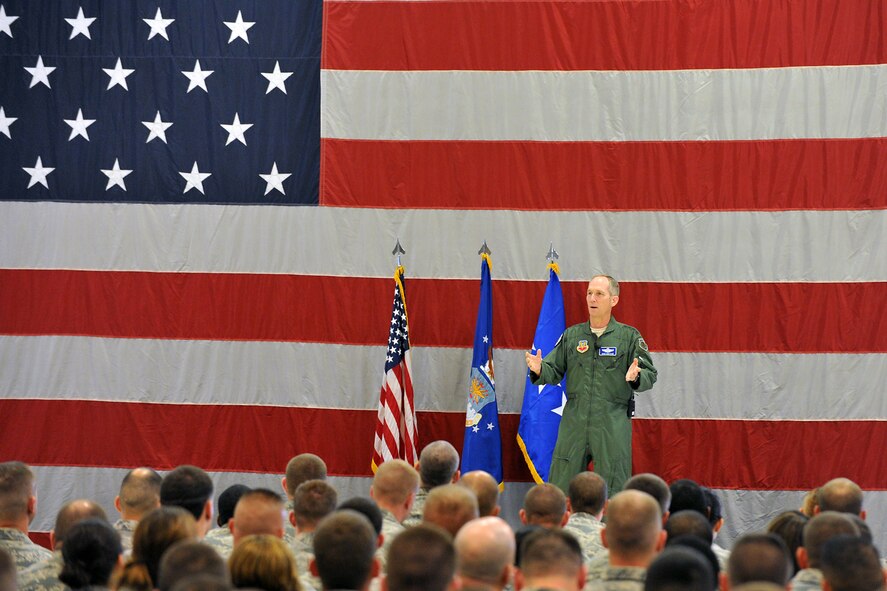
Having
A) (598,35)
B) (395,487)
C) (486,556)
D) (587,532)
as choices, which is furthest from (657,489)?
(598,35)

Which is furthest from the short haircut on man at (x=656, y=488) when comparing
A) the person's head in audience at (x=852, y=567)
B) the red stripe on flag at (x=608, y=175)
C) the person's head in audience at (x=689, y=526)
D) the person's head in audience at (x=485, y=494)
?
the red stripe on flag at (x=608, y=175)

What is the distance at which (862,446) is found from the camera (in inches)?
274

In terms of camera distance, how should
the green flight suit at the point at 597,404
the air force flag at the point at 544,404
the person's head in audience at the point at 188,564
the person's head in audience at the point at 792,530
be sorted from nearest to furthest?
1. the person's head in audience at the point at 188,564
2. the person's head in audience at the point at 792,530
3. the green flight suit at the point at 597,404
4. the air force flag at the point at 544,404

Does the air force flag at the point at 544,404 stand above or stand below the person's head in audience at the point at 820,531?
above

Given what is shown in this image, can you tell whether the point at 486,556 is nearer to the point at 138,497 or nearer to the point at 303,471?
the point at 138,497

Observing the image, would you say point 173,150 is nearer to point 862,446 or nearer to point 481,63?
point 481,63

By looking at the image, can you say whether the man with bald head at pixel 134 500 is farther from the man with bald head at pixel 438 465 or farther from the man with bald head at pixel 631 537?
the man with bald head at pixel 631 537

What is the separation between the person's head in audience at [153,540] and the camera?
120 inches

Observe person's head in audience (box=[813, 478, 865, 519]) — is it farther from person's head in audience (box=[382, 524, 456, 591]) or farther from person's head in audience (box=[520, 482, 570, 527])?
person's head in audience (box=[382, 524, 456, 591])

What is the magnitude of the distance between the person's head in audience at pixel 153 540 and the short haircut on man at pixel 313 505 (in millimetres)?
744

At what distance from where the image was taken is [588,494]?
440cm

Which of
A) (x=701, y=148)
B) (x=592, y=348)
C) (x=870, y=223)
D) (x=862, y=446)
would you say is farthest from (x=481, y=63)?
(x=862, y=446)

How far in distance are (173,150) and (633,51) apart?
319 centimetres

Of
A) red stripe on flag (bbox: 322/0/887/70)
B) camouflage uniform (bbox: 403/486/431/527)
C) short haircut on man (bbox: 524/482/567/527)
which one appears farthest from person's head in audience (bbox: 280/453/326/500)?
red stripe on flag (bbox: 322/0/887/70)
